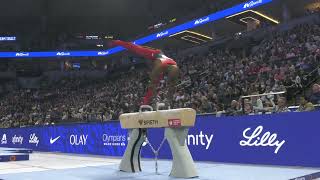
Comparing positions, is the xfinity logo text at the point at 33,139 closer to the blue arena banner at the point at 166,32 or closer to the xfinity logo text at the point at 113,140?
the xfinity logo text at the point at 113,140

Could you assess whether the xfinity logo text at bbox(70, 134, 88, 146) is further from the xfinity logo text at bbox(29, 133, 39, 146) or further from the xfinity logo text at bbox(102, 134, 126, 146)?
the xfinity logo text at bbox(29, 133, 39, 146)

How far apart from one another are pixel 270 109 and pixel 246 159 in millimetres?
1202

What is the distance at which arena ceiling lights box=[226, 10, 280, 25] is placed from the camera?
2522 cm

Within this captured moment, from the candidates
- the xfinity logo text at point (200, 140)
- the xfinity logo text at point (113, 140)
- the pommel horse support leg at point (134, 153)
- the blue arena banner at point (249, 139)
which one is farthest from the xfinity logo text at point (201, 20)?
the pommel horse support leg at point (134, 153)

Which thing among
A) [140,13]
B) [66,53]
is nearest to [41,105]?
[66,53]

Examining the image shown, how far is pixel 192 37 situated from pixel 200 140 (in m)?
23.1

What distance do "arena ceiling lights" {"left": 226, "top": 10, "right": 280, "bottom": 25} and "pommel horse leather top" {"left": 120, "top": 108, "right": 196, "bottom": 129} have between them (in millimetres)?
19665

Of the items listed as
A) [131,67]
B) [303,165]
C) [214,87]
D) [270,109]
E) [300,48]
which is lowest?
[303,165]

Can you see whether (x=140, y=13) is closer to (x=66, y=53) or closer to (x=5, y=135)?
(x=66, y=53)

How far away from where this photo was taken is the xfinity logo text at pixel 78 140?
13.4 metres

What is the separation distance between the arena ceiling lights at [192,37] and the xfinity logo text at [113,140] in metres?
19.3

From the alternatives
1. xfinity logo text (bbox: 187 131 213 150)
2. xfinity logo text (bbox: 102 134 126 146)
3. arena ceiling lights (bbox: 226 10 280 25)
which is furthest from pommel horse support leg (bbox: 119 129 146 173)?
arena ceiling lights (bbox: 226 10 280 25)

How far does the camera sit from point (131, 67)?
3525 cm

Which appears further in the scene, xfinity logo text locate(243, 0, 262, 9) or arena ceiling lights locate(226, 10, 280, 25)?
arena ceiling lights locate(226, 10, 280, 25)
